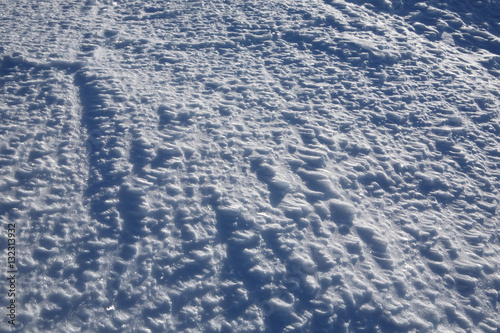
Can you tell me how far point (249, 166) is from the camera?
0.62 meters

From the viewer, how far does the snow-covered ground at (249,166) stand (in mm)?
484

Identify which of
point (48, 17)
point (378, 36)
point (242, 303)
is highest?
point (378, 36)

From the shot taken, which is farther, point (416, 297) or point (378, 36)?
point (378, 36)

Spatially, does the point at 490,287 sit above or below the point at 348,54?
below

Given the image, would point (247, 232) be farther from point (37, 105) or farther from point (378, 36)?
point (378, 36)

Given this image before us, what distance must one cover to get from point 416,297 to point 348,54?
→ 538 millimetres

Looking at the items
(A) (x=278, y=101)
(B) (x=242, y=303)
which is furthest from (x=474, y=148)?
(B) (x=242, y=303)

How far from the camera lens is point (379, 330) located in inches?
18.8

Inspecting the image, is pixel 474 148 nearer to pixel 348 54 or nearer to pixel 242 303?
pixel 348 54

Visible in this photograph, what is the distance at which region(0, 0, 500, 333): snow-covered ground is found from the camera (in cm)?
48

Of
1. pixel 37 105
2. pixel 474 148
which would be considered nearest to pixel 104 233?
pixel 37 105

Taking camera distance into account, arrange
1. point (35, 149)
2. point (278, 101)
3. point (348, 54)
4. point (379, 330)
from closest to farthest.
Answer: point (379, 330)
point (35, 149)
point (278, 101)
point (348, 54)

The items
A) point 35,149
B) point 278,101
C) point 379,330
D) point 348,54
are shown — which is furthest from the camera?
point 348,54

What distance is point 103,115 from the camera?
2.19 ft
